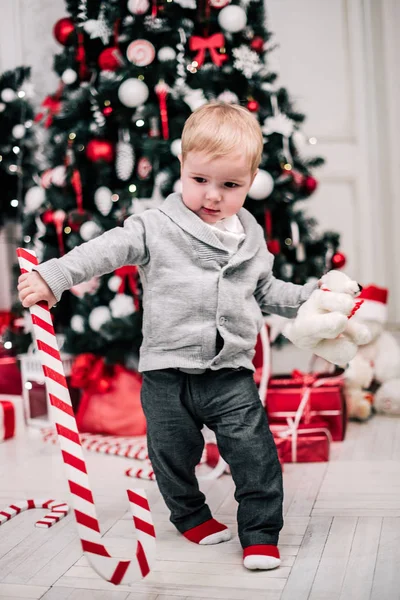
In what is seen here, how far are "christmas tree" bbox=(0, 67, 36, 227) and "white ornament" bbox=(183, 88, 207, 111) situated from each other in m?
0.88

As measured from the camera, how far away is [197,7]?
9.13 ft

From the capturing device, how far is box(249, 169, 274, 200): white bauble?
2.64 m

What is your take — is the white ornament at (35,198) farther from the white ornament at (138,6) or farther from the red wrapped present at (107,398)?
the white ornament at (138,6)

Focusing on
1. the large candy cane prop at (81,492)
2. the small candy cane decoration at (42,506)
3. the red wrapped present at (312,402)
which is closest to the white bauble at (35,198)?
the red wrapped present at (312,402)

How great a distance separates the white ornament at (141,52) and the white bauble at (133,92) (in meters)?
0.07

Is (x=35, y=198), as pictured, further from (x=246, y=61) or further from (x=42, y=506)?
(x=42, y=506)

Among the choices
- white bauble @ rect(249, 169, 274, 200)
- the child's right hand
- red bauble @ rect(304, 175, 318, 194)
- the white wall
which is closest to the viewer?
the child's right hand

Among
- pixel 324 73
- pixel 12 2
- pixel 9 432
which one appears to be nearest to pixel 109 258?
pixel 9 432

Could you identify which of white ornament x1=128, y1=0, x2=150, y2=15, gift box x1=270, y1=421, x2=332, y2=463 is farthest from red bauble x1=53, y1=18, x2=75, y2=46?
gift box x1=270, y1=421, x2=332, y2=463

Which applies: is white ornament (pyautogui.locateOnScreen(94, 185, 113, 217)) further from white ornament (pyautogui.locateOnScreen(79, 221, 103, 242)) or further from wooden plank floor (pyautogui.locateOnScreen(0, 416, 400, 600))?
wooden plank floor (pyautogui.locateOnScreen(0, 416, 400, 600))

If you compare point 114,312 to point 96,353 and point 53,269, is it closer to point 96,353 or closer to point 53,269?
point 96,353

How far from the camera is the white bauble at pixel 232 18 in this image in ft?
8.86

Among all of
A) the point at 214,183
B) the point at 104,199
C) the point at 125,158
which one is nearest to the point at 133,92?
the point at 125,158

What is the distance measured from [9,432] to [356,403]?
50.3 inches
